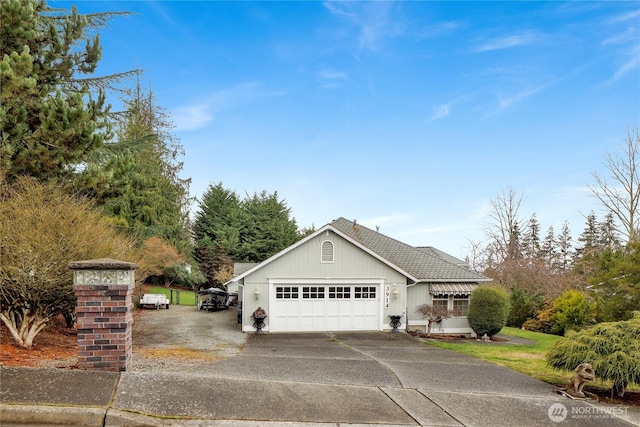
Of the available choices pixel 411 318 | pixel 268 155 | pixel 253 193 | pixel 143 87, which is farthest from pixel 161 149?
pixel 411 318

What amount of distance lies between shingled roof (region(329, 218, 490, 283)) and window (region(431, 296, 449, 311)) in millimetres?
857

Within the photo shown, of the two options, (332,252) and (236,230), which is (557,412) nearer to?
(332,252)

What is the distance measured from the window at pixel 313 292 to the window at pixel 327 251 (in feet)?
4.10

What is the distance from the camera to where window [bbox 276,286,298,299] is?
53.6 feet

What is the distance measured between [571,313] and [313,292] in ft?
42.8

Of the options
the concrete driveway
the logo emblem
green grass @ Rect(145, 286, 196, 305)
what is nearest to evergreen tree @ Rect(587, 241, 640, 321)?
the concrete driveway

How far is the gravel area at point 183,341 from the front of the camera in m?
8.52

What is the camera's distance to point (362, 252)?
55.7 ft

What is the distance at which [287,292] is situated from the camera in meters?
16.4

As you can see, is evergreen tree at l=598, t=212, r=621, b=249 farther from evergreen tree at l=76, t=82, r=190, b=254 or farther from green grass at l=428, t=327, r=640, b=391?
evergreen tree at l=76, t=82, r=190, b=254

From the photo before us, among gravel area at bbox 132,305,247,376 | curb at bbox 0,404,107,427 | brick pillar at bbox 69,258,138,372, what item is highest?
brick pillar at bbox 69,258,138,372

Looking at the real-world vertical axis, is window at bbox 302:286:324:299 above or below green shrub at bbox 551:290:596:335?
above

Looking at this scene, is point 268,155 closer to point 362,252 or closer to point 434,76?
point 362,252

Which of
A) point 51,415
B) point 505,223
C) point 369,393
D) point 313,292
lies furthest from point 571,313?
point 51,415
